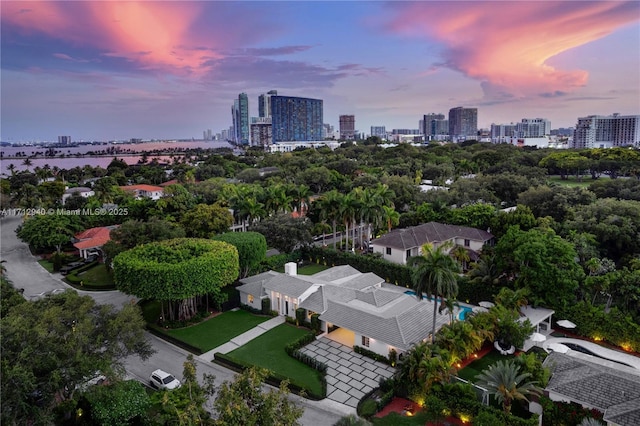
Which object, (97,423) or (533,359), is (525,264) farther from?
(97,423)

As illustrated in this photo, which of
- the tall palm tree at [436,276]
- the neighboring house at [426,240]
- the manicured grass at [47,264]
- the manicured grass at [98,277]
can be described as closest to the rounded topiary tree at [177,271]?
the manicured grass at [98,277]

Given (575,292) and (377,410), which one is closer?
(377,410)

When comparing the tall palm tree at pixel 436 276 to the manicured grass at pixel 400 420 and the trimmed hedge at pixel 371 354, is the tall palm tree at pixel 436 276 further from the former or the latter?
the manicured grass at pixel 400 420

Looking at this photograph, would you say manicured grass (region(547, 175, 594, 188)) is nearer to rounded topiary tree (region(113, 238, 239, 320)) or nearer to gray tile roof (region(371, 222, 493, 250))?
gray tile roof (region(371, 222, 493, 250))

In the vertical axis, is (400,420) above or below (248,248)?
below

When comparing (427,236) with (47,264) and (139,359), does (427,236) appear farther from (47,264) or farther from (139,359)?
(47,264)

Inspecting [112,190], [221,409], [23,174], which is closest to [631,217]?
[221,409]

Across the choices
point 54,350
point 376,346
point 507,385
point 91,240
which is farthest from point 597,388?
point 91,240
